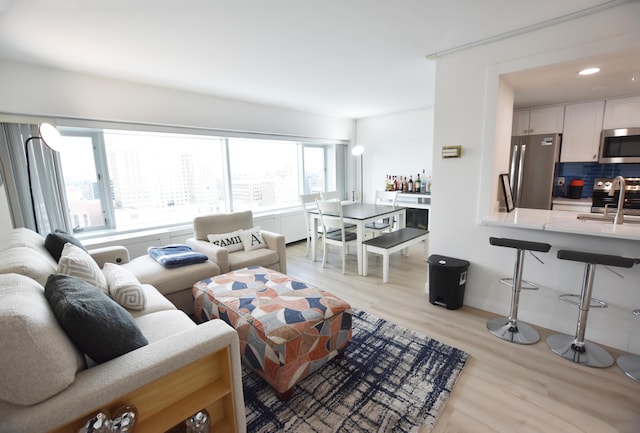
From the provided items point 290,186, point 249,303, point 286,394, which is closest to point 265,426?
point 286,394

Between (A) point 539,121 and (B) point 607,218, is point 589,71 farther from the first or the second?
(A) point 539,121

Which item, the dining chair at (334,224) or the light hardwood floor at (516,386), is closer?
the light hardwood floor at (516,386)

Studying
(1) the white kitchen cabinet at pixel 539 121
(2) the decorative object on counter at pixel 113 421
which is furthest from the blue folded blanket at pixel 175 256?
(1) the white kitchen cabinet at pixel 539 121

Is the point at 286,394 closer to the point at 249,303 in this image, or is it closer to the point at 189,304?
the point at 249,303

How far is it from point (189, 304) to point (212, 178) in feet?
7.60

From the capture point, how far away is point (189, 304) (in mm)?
2666

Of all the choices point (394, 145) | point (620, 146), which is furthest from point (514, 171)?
point (394, 145)

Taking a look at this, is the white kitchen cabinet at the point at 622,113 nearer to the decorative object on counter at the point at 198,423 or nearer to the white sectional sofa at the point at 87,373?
the white sectional sofa at the point at 87,373

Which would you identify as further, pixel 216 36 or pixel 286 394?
pixel 216 36

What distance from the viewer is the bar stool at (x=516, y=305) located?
7.29 ft

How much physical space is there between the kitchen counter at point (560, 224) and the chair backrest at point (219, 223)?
264 centimetres

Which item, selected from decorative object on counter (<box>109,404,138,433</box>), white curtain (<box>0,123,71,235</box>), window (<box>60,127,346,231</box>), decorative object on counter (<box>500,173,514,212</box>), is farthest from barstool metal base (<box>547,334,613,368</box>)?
white curtain (<box>0,123,71,235</box>)

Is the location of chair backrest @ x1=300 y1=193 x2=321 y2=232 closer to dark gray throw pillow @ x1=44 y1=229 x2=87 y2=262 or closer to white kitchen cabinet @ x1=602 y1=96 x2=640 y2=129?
dark gray throw pillow @ x1=44 y1=229 x2=87 y2=262

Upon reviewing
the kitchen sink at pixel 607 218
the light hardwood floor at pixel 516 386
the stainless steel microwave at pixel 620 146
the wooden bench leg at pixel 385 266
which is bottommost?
the light hardwood floor at pixel 516 386
